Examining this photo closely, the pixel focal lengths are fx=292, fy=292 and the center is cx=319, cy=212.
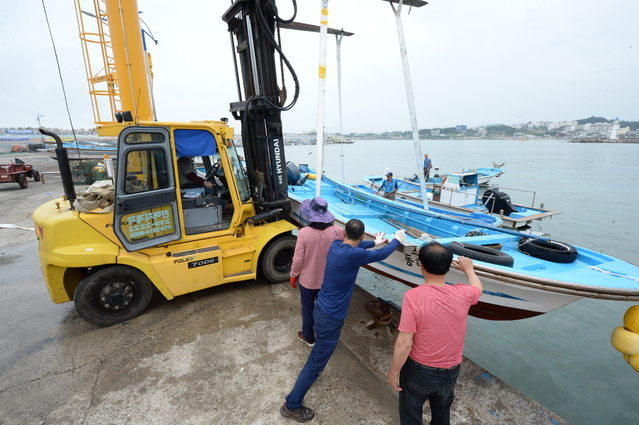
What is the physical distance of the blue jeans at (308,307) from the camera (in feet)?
9.25

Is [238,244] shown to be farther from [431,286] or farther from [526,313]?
[526,313]

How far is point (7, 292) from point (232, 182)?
3.75m

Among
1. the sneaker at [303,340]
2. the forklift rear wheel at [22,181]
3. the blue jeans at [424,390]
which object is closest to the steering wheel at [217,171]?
the sneaker at [303,340]

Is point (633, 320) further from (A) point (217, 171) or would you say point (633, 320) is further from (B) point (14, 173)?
(B) point (14, 173)

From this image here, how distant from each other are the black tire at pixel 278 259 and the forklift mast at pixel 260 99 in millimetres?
549

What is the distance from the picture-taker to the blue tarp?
3.49 meters

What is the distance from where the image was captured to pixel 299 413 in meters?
A: 2.27

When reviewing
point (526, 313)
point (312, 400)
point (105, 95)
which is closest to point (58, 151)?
point (312, 400)

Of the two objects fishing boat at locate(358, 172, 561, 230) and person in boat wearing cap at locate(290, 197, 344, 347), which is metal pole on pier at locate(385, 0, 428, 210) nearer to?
person in boat wearing cap at locate(290, 197, 344, 347)

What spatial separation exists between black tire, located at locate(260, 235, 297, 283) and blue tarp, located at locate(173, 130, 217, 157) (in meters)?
1.56

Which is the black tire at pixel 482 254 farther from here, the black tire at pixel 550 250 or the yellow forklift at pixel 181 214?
the yellow forklift at pixel 181 214

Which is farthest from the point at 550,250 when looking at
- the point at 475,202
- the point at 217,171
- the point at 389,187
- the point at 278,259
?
the point at 475,202

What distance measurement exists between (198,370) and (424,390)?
84.8 inches

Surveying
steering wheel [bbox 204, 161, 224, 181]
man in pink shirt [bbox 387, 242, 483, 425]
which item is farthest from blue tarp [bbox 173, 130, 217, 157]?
man in pink shirt [bbox 387, 242, 483, 425]
